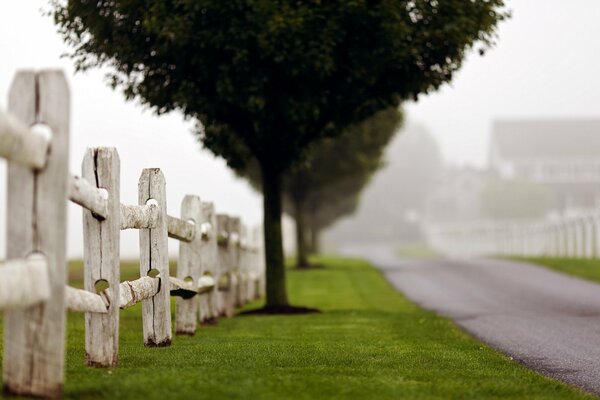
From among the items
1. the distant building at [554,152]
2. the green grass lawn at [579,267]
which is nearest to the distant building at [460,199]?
the distant building at [554,152]

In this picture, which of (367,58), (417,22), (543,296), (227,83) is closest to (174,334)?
(227,83)

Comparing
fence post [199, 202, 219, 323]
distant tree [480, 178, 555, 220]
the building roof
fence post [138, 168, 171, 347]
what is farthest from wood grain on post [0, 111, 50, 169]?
the building roof

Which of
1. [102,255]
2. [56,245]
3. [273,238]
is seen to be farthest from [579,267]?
[56,245]

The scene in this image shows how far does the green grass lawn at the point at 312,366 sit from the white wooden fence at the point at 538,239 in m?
20.3

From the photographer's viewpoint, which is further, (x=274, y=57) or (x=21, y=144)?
(x=274, y=57)

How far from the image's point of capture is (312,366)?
8.21 meters

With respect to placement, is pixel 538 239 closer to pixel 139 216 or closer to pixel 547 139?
pixel 139 216

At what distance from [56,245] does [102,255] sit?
66.6 inches

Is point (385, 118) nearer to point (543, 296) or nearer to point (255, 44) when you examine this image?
point (543, 296)

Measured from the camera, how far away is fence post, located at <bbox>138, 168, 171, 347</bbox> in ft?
31.8

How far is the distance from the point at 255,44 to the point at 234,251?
4.44 metres

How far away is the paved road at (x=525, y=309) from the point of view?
34.0 ft

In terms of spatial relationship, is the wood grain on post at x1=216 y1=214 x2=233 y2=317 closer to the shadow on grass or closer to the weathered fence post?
the weathered fence post

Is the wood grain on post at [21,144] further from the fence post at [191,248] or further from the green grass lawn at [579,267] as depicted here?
the green grass lawn at [579,267]
